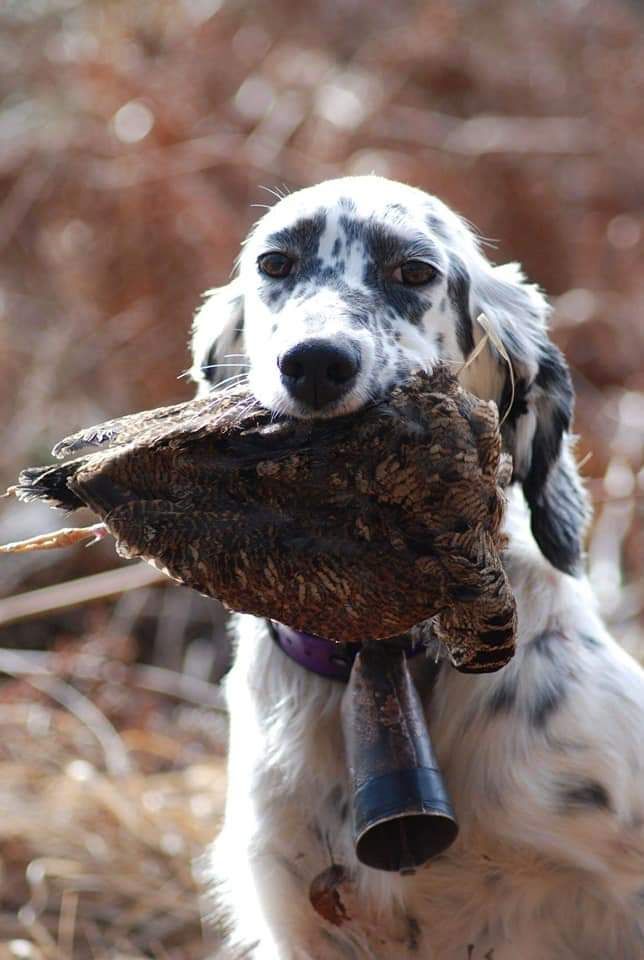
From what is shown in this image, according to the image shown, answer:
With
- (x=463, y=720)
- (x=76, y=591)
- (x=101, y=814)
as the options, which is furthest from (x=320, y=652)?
(x=76, y=591)

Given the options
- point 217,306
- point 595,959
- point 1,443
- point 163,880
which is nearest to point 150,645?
point 1,443

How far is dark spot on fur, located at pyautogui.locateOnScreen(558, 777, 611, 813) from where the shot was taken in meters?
2.54

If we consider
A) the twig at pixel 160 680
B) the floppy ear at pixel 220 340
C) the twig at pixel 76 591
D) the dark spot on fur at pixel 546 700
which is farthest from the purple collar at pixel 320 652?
the twig at pixel 160 680

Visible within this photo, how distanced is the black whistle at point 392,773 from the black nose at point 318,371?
1.90ft

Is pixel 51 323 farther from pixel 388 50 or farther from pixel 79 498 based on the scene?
pixel 79 498

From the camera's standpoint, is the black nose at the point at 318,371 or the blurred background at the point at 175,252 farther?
the blurred background at the point at 175,252

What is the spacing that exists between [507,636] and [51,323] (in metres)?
4.58

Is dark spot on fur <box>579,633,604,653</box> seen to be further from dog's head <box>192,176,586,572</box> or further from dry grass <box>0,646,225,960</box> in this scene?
dry grass <box>0,646,225,960</box>

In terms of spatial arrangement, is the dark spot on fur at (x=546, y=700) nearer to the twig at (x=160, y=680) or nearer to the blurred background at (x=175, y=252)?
the blurred background at (x=175, y=252)

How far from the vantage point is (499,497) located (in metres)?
2.02

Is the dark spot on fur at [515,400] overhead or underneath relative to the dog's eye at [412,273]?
underneath

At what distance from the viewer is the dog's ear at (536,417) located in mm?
2840

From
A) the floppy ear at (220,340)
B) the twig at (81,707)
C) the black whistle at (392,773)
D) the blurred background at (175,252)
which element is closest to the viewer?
the black whistle at (392,773)

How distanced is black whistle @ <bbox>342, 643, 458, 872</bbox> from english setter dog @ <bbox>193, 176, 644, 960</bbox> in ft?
0.60
